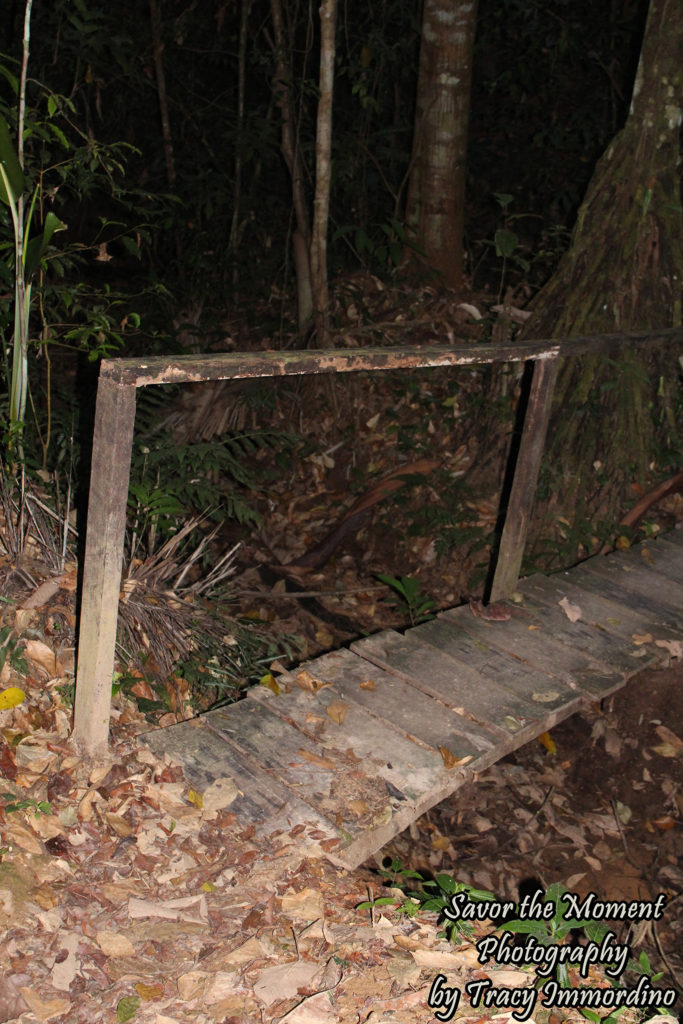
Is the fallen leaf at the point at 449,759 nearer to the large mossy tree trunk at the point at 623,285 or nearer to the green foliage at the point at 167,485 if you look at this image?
the green foliage at the point at 167,485

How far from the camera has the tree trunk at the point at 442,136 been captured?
20.1 feet

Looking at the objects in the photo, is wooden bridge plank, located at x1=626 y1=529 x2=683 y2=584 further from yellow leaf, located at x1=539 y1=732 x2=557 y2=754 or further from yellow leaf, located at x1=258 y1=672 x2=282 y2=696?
yellow leaf, located at x1=258 y1=672 x2=282 y2=696

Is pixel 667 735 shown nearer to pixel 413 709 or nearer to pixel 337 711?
pixel 413 709

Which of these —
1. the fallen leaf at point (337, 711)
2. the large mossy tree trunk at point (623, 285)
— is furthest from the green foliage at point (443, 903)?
the large mossy tree trunk at point (623, 285)

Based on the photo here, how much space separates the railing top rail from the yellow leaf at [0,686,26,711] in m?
0.95

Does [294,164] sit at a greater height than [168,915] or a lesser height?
greater

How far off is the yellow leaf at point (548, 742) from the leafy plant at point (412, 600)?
2.81 feet

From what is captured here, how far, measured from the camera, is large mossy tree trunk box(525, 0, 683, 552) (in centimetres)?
479

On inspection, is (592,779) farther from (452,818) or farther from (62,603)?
(62,603)

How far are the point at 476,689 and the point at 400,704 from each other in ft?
1.03


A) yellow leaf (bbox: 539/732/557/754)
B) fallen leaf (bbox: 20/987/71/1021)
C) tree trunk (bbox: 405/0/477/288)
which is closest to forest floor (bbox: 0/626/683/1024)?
fallen leaf (bbox: 20/987/71/1021)

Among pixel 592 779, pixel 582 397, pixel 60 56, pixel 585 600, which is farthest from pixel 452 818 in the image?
pixel 60 56

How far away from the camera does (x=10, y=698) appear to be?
2434mm

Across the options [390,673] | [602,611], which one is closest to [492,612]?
[602,611]
